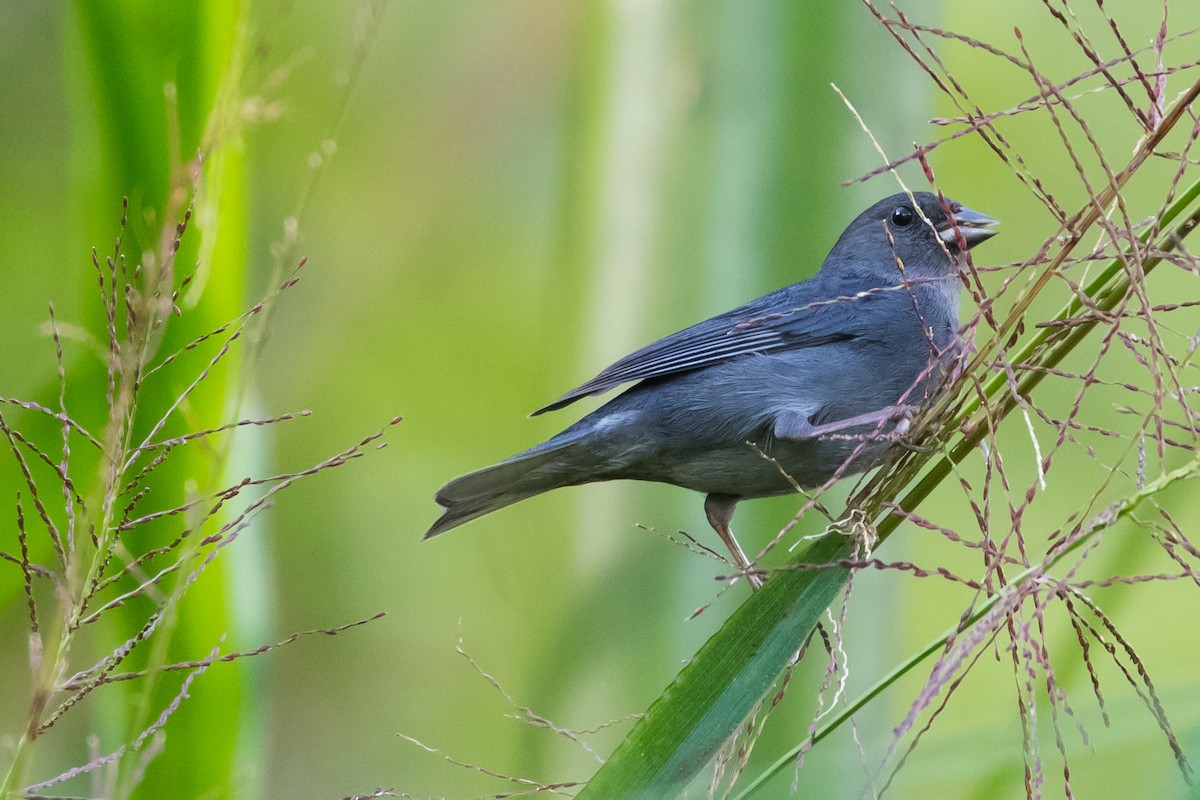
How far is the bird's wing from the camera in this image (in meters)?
2.22

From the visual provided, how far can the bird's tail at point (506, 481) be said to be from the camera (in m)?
2.12

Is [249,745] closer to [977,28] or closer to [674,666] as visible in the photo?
[674,666]

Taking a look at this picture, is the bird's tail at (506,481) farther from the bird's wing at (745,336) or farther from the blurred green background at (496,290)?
the blurred green background at (496,290)

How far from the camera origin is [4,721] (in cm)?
233

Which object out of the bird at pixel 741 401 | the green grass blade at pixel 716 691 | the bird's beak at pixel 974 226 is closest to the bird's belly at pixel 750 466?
the bird at pixel 741 401

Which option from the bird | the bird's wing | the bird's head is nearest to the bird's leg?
the bird

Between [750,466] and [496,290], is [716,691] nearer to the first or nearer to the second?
[750,466]

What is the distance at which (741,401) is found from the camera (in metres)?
2.22

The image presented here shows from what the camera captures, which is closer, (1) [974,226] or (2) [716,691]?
(2) [716,691]

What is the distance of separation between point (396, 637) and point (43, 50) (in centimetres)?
166

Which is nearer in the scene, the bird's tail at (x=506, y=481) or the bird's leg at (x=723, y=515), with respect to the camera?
the bird's tail at (x=506, y=481)

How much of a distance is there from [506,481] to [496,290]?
0.90 m

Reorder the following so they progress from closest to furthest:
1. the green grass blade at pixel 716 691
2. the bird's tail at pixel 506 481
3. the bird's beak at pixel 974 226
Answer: the green grass blade at pixel 716 691 < the bird's tail at pixel 506 481 < the bird's beak at pixel 974 226

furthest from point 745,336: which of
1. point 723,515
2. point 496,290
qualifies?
point 496,290
